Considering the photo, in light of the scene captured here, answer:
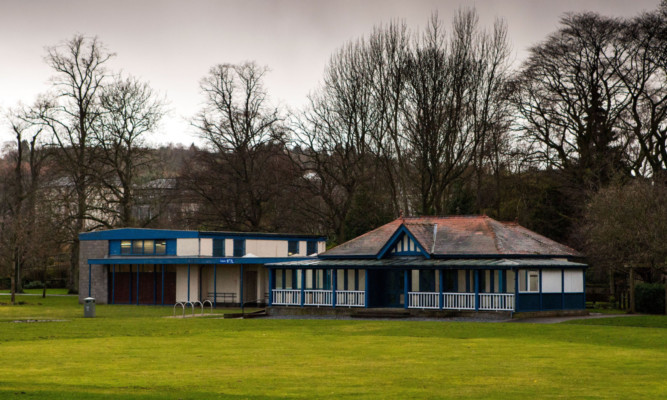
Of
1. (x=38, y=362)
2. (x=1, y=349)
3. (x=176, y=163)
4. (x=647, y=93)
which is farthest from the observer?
(x=176, y=163)

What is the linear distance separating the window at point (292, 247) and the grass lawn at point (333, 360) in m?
21.7

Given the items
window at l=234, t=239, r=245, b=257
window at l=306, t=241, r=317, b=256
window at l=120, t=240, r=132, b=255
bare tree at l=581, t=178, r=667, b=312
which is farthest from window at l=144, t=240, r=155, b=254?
bare tree at l=581, t=178, r=667, b=312

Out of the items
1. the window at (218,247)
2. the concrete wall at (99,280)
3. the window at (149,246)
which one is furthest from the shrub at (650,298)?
the concrete wall at (99,280)

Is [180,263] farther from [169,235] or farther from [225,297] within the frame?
[225,297]

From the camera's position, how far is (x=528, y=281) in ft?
136

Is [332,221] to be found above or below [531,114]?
below

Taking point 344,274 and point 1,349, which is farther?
point 344,274

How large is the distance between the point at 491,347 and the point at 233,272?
3209 centimetres

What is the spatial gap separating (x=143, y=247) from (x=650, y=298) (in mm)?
30415

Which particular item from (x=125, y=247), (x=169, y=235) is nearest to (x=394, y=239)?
(x=169, y=235)

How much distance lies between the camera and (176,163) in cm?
9825

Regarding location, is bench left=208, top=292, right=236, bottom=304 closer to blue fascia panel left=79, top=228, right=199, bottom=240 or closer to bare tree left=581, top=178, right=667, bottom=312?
blue fascia panel left=79, top=228, right=199, bottom=240

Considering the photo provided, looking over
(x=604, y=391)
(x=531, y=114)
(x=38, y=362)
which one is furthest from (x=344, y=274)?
(x=604, y=391)

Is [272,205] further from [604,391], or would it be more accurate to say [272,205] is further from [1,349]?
[604,391]
